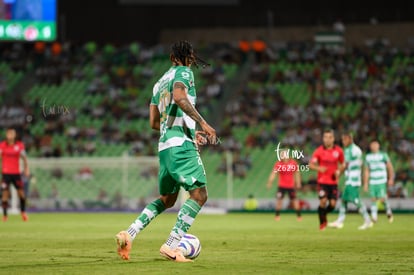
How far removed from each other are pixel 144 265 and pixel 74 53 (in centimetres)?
3919

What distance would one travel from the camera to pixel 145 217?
1141 centimetres

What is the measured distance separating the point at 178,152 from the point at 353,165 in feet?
42.1

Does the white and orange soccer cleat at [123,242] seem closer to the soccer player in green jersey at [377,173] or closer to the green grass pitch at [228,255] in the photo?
the green grass pitch at [228,255]

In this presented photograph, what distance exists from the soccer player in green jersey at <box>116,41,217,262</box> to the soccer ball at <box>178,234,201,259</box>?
63 mm

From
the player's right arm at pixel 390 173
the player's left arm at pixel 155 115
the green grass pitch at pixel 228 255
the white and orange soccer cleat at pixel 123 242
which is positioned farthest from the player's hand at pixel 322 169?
the white and orange soccer cleat at pixel 123 242

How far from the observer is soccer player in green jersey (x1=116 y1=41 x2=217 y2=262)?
10977mm

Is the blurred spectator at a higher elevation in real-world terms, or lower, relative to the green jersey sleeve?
lower

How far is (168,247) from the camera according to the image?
36.3 ft

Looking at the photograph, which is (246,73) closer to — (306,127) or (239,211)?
→ (306,127)

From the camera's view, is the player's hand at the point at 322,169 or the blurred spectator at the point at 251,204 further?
the blurred spectator at the point at 251,204

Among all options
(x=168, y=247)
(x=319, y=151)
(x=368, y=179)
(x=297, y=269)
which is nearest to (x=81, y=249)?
(x=168, y=247)

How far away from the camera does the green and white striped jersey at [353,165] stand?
2312cm

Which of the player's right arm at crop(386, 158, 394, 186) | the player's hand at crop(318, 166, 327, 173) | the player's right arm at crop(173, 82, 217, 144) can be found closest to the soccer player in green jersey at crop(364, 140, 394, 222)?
the player's right arm at crop(386, 158, 394, 186)

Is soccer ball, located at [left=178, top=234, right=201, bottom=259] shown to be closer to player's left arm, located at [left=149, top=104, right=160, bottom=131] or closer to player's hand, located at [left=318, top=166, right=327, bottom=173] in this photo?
player's left arm, located at [left=149, top=104, right=160, bottom=131]
